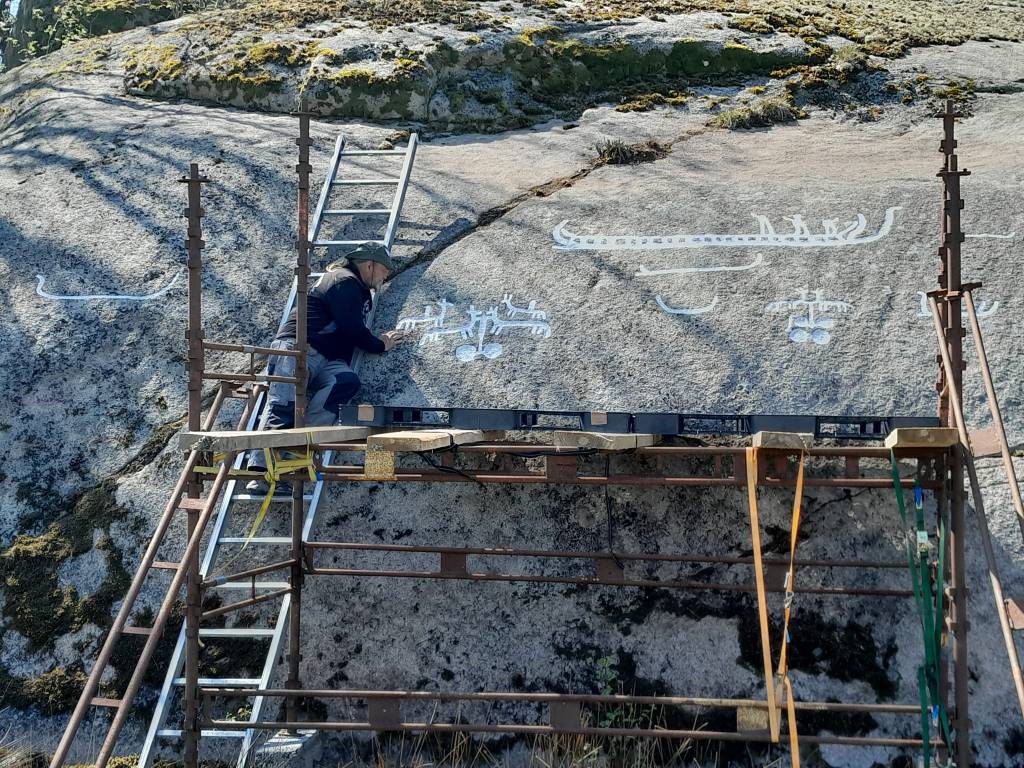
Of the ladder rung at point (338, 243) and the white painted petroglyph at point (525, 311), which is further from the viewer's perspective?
the ladder rung at point (338, 243)

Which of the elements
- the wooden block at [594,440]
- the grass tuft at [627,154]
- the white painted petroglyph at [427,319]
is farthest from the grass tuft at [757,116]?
the wooden block at [594,440]

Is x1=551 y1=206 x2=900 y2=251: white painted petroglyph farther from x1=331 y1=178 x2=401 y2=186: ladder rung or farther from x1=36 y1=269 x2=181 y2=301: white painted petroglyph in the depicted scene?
x1=36 y1=269 x2=181 y2=301: white painted petroglyph

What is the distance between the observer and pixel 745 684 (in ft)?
21.3

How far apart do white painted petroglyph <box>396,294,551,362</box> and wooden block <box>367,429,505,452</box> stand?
145 centimetres

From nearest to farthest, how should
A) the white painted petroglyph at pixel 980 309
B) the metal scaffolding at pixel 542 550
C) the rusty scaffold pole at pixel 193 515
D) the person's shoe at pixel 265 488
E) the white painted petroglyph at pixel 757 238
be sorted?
the metal scaffolding at pixel 542 550
the rusty scaffold pole at pixel 193 515
the person's shoe at pixel 265 488
the white painted petroglyph at pixel 980 309
the white painted petroglyph at pixel 757 238

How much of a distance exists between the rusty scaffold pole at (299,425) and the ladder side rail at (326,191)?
1959mm

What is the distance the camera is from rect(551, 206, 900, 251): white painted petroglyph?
8.99 metres

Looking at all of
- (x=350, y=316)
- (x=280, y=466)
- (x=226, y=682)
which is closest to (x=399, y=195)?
(x=350, y=316)

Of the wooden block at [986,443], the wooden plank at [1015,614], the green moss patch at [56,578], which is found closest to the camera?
the wooden plank at [1015,614]

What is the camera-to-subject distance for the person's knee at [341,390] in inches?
309

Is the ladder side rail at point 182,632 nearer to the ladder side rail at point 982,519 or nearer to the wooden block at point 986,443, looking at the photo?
the ladder side rail at point 982,519

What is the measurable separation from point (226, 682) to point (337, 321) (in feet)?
9.88

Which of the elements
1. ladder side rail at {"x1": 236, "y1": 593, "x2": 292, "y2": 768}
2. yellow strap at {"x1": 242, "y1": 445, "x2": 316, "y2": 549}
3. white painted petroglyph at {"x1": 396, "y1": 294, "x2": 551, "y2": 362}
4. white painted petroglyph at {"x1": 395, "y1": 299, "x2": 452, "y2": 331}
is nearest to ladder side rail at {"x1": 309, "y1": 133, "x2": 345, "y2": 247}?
white painted petroglyph at {"x1": 395, "y1": 299, "x2": 452, "y2": 331}

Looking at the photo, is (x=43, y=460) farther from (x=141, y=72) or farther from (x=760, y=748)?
(x=141, y=72)
